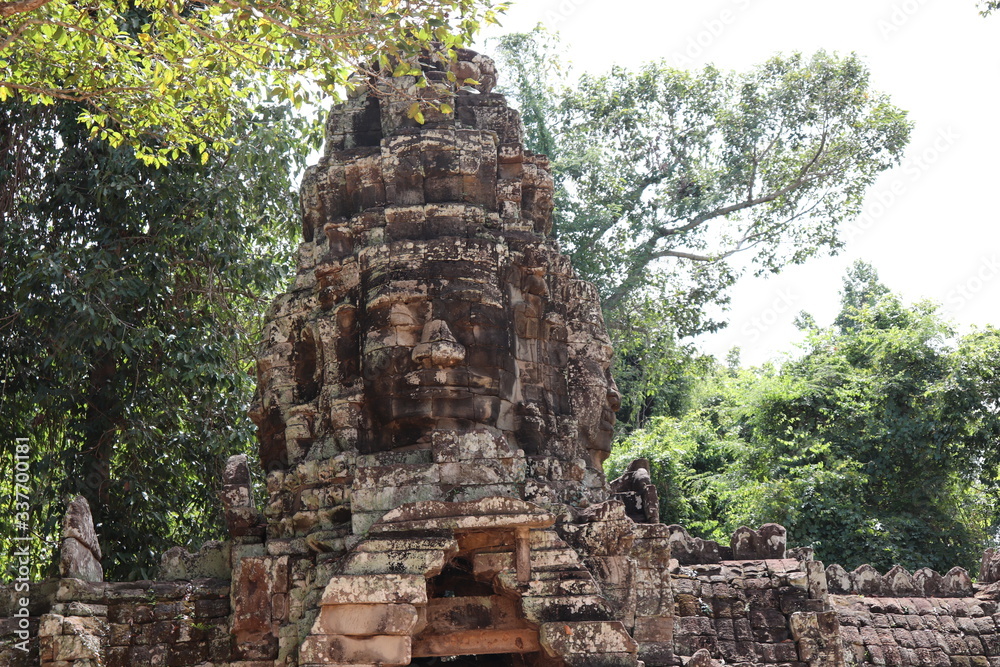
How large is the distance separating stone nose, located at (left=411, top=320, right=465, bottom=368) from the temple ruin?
16 mm

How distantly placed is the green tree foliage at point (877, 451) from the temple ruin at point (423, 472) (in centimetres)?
687

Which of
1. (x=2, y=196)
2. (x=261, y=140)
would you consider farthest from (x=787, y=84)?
(x=2, y=196)

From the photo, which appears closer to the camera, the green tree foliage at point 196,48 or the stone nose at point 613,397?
the green tree foliage at point 196,48

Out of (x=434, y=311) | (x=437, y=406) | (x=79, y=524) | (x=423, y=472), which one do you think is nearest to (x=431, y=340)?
(x=434, y=311)

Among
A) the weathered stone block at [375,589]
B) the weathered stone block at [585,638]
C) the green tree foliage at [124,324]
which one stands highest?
the green tree foliage at [124,324]

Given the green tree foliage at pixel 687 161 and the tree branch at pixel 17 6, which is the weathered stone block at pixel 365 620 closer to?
the tree branch at pixel 17 6

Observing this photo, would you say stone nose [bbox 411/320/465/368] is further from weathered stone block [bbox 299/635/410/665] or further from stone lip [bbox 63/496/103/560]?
stone lip [bbox 63/496/103/560]

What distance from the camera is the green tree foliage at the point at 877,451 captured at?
16344 millimetres

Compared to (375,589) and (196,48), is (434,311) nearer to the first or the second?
(375,589)

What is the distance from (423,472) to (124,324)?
215 inches

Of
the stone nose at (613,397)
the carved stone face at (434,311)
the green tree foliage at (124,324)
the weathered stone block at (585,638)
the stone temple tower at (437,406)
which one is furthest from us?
the green tree foliage at (124,324)

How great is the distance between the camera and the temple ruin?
7.00 meters

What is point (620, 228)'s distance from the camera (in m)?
20.0

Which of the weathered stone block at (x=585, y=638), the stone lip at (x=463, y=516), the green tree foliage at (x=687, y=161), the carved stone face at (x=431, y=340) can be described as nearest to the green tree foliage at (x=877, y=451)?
the green tree foliage at (x=687, y=161)
